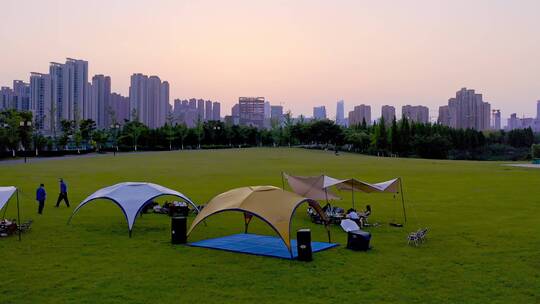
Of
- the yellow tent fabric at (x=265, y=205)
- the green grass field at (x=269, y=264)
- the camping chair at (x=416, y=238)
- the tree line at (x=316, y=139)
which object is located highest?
the tree line at (x=316, y=139)

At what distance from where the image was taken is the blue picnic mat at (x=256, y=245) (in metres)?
17.6

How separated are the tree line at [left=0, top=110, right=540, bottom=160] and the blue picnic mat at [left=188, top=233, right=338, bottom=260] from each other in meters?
85.7


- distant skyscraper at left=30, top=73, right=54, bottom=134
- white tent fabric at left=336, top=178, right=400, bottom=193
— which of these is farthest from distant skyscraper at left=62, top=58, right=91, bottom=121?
white tent fabric at left=336, top=178, right=400, bottom=193

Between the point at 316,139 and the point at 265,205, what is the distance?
11797 cm

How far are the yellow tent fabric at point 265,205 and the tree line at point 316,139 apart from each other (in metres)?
86.2

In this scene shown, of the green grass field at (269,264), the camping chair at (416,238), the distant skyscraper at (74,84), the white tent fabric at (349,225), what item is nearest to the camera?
the green grass field at (269,264)

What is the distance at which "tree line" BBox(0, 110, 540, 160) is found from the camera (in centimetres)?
11525

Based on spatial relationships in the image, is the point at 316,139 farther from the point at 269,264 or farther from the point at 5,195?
the point at 269,264

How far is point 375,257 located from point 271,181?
29.3m

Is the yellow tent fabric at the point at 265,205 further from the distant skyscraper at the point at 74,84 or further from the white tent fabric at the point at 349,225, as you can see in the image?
the distant skyscraper at the point at 74,84

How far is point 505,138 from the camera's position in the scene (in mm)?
154750

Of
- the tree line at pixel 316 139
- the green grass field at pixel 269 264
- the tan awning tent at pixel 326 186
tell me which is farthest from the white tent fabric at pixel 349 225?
the tree line at pixel 316 139

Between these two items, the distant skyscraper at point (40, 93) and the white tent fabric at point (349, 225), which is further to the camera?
the distant skyscraper at point (40, 93)

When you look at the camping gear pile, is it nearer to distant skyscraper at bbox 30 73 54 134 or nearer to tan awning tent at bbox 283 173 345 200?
tan awning tent at bbox 283 173 345 200
